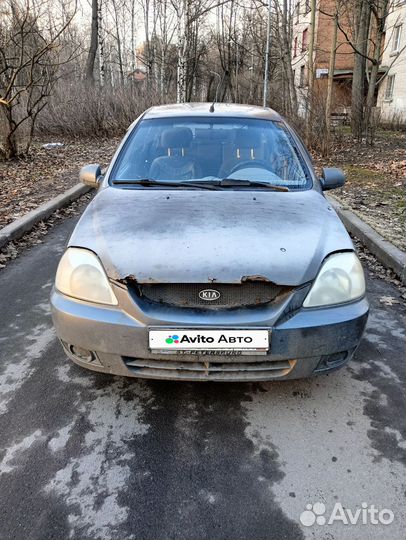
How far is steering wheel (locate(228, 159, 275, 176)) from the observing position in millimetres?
3449

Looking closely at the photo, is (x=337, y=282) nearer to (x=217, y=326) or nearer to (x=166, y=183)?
(x=217, y=326)

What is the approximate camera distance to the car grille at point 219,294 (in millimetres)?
2232

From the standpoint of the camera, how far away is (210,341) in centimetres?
214

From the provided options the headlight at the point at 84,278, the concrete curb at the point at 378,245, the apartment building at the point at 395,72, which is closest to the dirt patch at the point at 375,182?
the concrete curb at the point at 378,245

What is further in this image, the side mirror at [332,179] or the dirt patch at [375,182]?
the dirt patch at [375,182]

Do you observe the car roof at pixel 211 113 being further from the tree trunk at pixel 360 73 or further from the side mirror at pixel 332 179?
the tree trunk at pixel 360 73

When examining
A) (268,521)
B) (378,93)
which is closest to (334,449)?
(268,521)

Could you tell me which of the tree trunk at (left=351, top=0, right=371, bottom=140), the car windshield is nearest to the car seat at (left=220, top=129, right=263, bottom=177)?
the car windshield

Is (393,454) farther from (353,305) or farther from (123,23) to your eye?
(123,23)

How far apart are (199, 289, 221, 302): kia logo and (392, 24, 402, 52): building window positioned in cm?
3026

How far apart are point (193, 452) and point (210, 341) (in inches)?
22.1

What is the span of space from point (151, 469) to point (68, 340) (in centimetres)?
79

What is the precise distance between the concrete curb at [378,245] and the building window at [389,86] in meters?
25.6

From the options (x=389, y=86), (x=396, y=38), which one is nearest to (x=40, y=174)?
(x=389, y=86)
